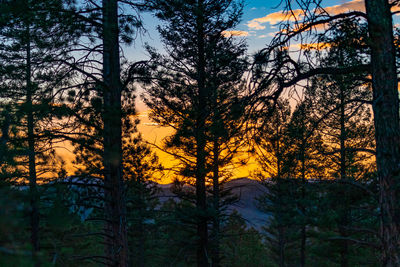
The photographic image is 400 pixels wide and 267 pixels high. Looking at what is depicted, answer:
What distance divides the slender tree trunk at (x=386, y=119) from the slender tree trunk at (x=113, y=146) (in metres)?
5.07

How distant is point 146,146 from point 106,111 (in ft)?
23.0

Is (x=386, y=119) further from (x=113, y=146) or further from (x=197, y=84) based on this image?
(x=197, y=84)

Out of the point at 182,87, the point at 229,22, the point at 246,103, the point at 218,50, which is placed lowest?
the point at 246,103

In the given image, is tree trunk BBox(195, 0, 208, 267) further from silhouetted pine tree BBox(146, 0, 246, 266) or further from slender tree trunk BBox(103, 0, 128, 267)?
slender tree trunk BBox(103, 0, 128, 267)

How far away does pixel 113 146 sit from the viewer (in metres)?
7.48

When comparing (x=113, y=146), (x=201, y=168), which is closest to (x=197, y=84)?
(x=201, y=168)

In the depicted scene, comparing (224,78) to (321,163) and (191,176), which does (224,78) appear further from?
(321,163)

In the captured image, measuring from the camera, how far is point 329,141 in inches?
776

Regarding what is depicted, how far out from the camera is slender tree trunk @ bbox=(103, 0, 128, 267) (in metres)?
7.29

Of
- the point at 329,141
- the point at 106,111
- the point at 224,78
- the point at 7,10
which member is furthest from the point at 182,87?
the point at 329,141

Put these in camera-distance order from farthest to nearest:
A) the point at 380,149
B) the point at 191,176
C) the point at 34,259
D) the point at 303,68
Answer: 1. the point at 191,176
2. the point at 303,68
3. the point at 380,149
4. the point at 34,259

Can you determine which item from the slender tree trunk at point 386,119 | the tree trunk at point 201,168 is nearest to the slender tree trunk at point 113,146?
the slender tree trunk at point 386,119

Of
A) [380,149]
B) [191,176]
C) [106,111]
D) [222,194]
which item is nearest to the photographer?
[380,149]

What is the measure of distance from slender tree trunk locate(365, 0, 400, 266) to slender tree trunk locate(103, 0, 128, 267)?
507cm
